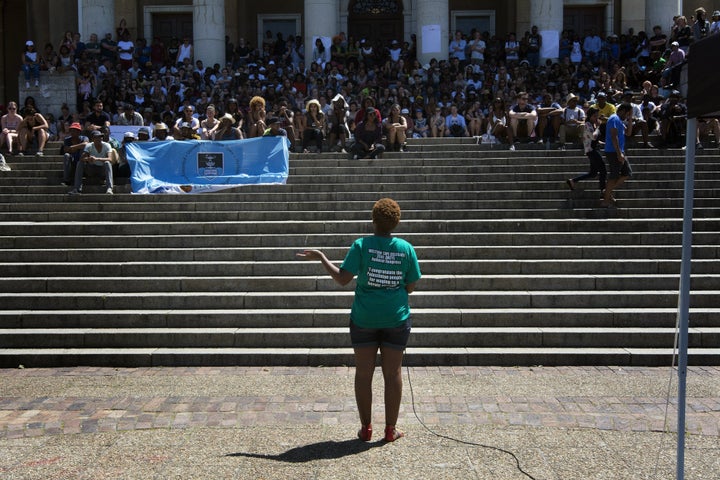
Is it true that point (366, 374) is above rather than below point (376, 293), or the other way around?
below

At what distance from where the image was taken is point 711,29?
2109cm

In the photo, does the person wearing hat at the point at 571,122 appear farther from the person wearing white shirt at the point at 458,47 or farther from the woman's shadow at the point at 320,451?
the woman's shadow at the point at 320,451

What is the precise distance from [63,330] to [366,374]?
5.12m

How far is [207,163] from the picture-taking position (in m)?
14.2

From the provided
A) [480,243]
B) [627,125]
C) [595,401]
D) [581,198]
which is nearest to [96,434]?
[595,401]

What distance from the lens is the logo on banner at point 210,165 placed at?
14164 mm

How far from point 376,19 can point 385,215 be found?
87.9ft

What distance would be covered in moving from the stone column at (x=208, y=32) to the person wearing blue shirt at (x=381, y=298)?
2122 cm

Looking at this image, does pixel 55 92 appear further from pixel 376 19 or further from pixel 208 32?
pixel 376 19

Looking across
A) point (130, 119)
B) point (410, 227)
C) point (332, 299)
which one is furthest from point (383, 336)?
point (130, 119)

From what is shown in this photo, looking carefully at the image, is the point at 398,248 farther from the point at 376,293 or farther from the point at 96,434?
the point at 96,434

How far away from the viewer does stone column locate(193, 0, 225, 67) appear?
25.5 metres

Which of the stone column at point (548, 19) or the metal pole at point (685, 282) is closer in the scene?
the metal pole at point (685, 282)

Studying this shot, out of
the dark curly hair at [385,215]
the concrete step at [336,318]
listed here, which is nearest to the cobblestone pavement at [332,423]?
the concrete step at [336,318]
